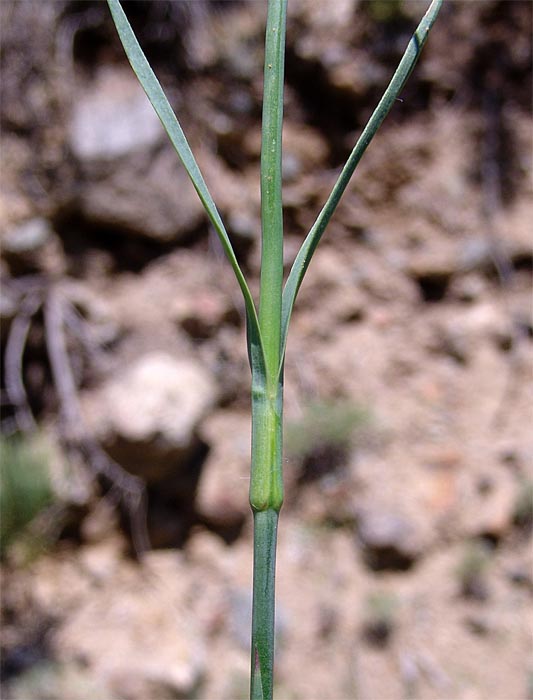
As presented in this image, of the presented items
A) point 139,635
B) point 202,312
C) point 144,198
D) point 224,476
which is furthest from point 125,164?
point 139,635

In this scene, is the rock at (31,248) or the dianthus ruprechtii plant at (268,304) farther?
the rock at (31,248)

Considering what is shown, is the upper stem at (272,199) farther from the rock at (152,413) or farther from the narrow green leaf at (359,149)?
the rock at (152,413)

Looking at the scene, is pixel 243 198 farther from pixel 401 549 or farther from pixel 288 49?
pixel 401 549

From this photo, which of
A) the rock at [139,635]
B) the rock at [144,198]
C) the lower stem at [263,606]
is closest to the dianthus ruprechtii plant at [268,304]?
the lower stem at [263,606]

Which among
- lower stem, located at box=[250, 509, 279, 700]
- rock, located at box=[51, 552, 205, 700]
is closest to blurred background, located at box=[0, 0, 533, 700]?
rock, located at box=[51, 552, 205, 700]

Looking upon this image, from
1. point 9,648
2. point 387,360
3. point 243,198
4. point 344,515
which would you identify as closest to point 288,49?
point 243,198

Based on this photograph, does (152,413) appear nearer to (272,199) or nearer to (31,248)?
(31,248)
